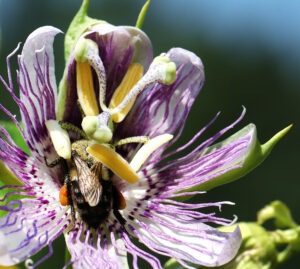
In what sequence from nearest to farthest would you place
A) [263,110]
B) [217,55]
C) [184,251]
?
[184,251] → [263,110] → [217,55]

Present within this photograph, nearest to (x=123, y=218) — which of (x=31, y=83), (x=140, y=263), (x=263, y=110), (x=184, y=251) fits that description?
(x=184, y=251)

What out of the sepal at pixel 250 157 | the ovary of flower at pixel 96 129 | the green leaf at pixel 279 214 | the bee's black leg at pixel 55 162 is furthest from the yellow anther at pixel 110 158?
the green leaf at pixel 279 214

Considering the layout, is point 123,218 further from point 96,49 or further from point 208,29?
point 208,29

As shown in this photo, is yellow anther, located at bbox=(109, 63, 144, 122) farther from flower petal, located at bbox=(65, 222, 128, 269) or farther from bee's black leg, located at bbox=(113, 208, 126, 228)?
flower petal, located at bbox=(65, 222, 128, 269)

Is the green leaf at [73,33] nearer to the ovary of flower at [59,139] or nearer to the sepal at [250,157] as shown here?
the ovary of flower at [59,139]

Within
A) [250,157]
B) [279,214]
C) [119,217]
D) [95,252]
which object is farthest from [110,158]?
[279,214]

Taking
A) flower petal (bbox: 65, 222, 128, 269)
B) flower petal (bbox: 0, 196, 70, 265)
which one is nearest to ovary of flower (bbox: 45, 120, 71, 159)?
flower petal (bbox: 0, 196, 70, 265)

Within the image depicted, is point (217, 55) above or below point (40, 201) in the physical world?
below
